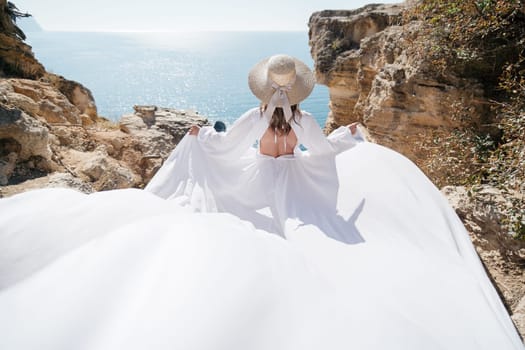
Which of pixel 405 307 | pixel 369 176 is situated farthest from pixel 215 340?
pixel 369 176

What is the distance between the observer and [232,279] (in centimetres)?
114

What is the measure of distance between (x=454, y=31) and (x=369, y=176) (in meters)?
3.71

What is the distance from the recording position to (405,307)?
1459 mm

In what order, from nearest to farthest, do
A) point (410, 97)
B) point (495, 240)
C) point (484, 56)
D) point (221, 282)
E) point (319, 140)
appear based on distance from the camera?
point (221, 282) < point (495, 240) < point (319, 140) < point (484, 56) < point (410, 97)

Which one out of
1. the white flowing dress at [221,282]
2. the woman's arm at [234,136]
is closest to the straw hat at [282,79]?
the woman's arm at [234,136]

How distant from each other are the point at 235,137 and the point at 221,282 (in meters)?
2.23

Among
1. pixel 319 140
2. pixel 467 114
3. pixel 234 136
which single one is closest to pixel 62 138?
pixel 234 136

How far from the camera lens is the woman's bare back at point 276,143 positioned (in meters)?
3.13

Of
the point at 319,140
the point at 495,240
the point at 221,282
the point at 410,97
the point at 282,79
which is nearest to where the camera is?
the point at 221,282

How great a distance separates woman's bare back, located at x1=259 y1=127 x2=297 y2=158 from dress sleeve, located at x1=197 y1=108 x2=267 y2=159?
4.9 inches

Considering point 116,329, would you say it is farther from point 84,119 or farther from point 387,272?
point 84,119

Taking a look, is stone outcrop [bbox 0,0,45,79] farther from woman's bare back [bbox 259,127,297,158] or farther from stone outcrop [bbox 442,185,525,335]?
stone outcrop [bbox 442,185,525,335]

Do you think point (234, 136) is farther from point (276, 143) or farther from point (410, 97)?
point (410, 97)

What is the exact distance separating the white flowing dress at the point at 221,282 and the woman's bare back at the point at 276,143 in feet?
3.53
